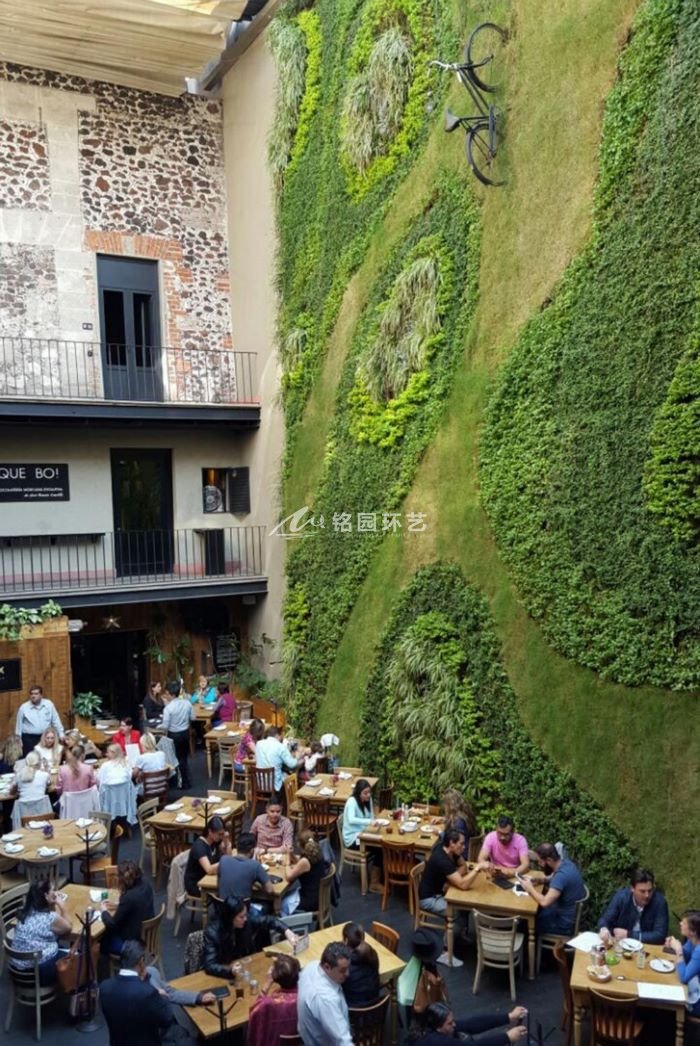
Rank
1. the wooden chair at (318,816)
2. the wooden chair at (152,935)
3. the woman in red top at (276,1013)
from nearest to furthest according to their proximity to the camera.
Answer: the woman in red top at (276,1013) < the wooden chair at (152,935) < the wooden chair at (318,816)

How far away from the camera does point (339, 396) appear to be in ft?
47.0

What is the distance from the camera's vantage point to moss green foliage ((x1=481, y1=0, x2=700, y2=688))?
27.7ft

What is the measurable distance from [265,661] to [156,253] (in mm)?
8334

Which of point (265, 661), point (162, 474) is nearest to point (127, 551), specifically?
point (162, 474)

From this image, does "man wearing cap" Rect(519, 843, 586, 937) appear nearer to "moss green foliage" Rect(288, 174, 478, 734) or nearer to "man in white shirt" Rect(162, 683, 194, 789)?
"moss green foliage" Rect(288, 174, 478, 734)

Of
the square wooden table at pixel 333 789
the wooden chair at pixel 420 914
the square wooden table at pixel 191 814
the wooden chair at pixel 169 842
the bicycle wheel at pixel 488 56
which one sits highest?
the bicycle wheel at pixel 488 56

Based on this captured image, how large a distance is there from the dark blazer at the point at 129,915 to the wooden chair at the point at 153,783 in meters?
4.20

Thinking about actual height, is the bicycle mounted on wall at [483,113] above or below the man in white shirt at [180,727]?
above


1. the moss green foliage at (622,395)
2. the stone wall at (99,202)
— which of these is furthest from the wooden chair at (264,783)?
the stone wall at (99,202)

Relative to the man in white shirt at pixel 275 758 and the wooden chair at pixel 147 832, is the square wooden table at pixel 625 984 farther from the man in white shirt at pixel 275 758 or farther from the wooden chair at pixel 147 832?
the man in white shirt at pixel 275 758

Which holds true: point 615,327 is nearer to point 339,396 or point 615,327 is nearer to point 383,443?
point 383,443

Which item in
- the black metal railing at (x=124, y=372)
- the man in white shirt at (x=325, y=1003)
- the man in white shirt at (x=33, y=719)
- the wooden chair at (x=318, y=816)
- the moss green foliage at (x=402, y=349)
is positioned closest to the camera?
the man in white shirt at (x=325, y=1003)

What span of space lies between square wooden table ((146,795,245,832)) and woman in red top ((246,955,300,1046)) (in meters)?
3.97

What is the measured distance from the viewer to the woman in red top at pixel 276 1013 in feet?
19.0
